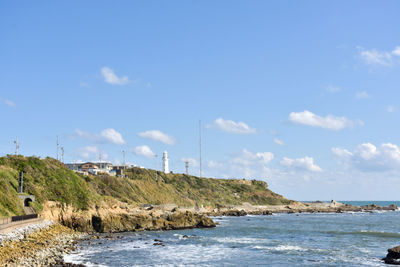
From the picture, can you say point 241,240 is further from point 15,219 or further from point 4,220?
point 4,220

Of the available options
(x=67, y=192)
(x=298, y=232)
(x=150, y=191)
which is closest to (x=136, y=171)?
(x=150, y=191)

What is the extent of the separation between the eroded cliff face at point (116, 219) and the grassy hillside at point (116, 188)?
2.18 meters

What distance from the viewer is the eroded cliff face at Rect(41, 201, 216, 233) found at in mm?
54438

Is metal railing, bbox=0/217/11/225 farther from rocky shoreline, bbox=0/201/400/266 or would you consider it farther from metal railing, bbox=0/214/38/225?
rocky shoreline, bbox=0/201/400/266

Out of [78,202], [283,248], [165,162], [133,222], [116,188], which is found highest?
[165,162]

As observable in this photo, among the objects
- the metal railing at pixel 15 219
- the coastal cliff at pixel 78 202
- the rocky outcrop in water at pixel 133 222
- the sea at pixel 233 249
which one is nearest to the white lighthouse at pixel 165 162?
the coastal cliff at pixel 78 202

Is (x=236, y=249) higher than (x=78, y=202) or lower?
lower

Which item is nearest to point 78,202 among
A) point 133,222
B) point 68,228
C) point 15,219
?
point 68,228

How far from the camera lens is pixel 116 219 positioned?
58.1 metres

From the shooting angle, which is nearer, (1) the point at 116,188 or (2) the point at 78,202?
(2) the point at 78,202

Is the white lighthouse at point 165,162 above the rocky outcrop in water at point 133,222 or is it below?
above

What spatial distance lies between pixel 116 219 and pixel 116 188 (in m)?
36.5

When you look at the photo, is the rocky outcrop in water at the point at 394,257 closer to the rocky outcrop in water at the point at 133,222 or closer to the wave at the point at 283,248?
the wave at the point at 283,248

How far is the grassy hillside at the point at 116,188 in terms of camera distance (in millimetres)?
56156
